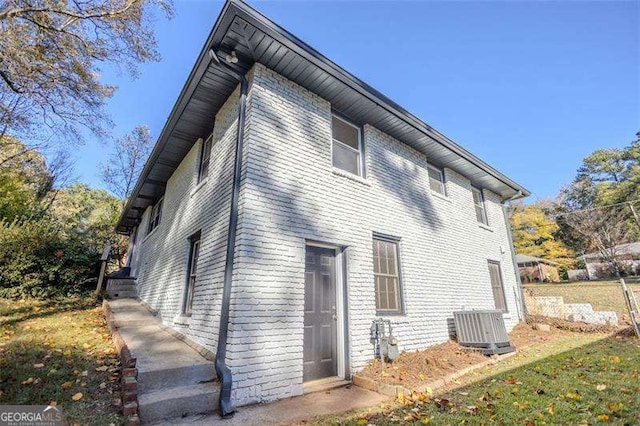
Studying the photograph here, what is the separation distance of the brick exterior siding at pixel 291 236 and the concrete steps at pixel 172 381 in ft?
1.11

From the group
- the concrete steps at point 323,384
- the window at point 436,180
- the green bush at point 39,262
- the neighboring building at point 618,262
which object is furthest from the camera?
the neighboring building at point 618,262

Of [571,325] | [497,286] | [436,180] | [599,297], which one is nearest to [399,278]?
[436,180]

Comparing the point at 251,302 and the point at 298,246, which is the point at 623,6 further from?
the point at 251,302

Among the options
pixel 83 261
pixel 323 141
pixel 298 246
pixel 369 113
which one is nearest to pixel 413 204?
pixel 369 113

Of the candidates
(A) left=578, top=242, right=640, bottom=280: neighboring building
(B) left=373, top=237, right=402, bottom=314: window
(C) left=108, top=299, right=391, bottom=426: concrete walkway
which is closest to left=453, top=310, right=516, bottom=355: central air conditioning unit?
(B) left=373, top=237, right=402, bottom=314: window

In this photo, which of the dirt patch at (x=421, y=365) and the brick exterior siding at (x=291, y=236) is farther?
the dirt patch at (x=421, y=365)

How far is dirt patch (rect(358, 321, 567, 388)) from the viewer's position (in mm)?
4711

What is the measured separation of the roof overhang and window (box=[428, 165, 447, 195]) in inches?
10.6

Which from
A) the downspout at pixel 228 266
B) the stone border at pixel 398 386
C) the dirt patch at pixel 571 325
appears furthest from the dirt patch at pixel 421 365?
the dirt patch at pixel 571 325

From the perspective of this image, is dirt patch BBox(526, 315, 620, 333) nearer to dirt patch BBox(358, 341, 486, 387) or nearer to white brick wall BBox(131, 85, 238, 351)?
dirt patch BBox(358, 341, 486, 387)

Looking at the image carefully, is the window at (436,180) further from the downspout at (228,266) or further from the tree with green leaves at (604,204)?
the tree with green leaves at (604,204)

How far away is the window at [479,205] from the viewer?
10.6m

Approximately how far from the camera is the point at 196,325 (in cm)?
502

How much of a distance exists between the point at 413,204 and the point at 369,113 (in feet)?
8.35
